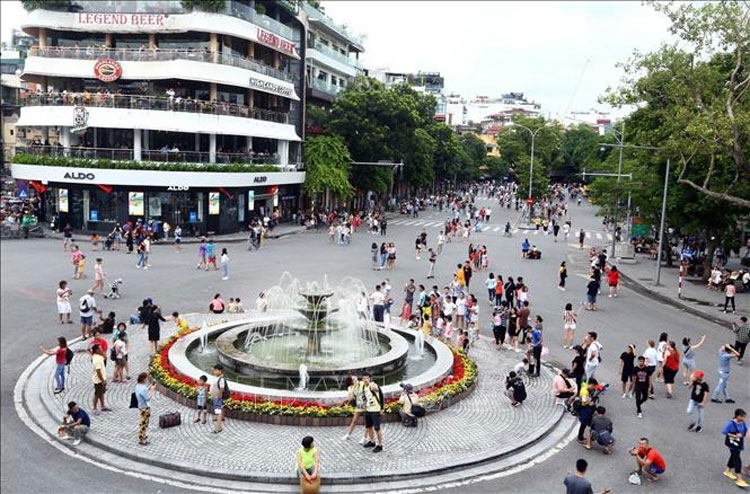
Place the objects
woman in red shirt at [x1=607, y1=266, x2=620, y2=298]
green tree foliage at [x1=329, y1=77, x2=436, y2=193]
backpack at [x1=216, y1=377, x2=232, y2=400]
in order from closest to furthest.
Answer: backpack at [x1=216, y1=377, x2=232, y2=400]
woman in red shirt at [x1=607, y1=266, x2=620, y2=298]
green tree foliage at [x1=329, y1=77, x2=436, y2=193]

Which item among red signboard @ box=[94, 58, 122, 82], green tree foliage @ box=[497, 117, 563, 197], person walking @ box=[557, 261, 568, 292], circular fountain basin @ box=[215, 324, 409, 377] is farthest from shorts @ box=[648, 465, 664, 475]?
green tree foliage @ box=[497, 117, 563, 197]

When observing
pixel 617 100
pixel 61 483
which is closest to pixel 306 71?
pixel 617 100

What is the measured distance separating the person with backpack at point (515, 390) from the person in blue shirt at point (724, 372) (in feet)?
17.1

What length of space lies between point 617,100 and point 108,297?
966 inches

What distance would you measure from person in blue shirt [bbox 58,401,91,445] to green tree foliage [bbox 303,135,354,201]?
42.6 metres

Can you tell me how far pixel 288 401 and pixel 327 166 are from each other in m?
42.3

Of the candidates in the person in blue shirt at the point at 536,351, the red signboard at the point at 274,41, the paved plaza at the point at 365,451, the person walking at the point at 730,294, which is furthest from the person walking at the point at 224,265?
the red signboard at the point at 274,41

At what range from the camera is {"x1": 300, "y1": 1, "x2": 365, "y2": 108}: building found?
61.6 meters

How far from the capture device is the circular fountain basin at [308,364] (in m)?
16.0

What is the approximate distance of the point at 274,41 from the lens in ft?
164

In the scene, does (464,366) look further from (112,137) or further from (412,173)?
(412,173)

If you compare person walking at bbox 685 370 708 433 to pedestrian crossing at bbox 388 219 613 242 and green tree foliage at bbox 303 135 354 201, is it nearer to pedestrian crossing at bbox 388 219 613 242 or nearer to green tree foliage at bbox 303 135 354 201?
pedestrian crossing at bbox 388 219 613 242

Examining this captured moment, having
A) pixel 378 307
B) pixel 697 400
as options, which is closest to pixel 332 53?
pixel 378 307

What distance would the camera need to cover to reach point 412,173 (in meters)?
72.9
